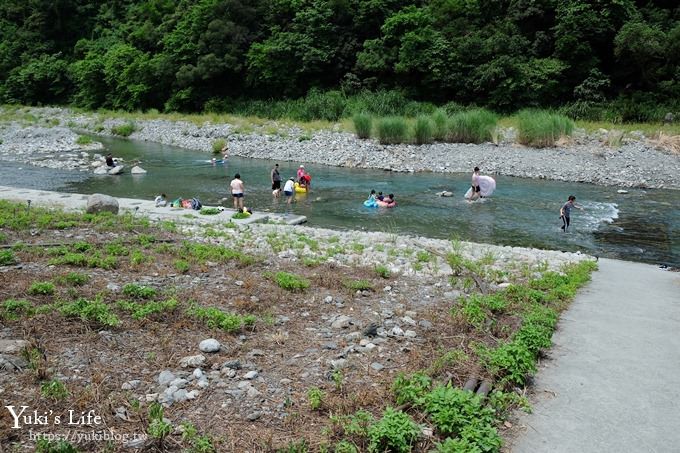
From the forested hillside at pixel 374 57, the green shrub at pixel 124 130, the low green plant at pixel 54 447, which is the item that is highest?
the forested hillside at pixel 374 57

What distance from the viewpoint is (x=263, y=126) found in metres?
44.3

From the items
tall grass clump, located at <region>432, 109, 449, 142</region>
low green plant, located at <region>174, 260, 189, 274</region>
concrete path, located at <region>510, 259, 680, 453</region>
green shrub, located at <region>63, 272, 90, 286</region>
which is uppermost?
tall grass clump, located at <region>432, 109, 449, 142</region>

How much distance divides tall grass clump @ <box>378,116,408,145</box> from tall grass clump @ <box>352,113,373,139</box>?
1085mm

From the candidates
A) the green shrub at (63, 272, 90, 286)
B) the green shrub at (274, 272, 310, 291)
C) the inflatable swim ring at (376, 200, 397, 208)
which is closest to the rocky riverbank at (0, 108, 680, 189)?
the inflatable swim ring at (376, 200, 397, 208)

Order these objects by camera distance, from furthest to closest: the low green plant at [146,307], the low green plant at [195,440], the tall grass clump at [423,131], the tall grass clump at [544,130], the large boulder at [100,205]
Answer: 1. the tall grass clump at [423,131]
2. the tall grass clump at [544,130]
3. the large boulder at [100,205]
4. the low green plant at [146,307]
5. the low green plant at [195,440]

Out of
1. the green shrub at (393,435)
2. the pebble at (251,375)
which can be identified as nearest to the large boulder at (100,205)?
the pebble at (251,375)

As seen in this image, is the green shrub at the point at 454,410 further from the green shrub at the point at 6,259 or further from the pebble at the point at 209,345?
the green shrub at the point at 6,259

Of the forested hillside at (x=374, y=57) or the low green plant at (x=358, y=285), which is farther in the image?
the forested hillside at (x=374, y=57)

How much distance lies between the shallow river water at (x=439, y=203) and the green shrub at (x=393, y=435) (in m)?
12.8

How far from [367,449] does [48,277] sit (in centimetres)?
688

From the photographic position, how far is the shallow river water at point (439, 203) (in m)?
17.4

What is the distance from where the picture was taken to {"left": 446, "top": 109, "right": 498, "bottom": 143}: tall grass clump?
33812 mm

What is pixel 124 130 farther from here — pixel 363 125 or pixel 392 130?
pixel 392 130

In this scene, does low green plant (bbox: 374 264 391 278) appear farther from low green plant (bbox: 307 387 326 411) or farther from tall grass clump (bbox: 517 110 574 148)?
tall grass clump (bbox: 517 110 574 148)
